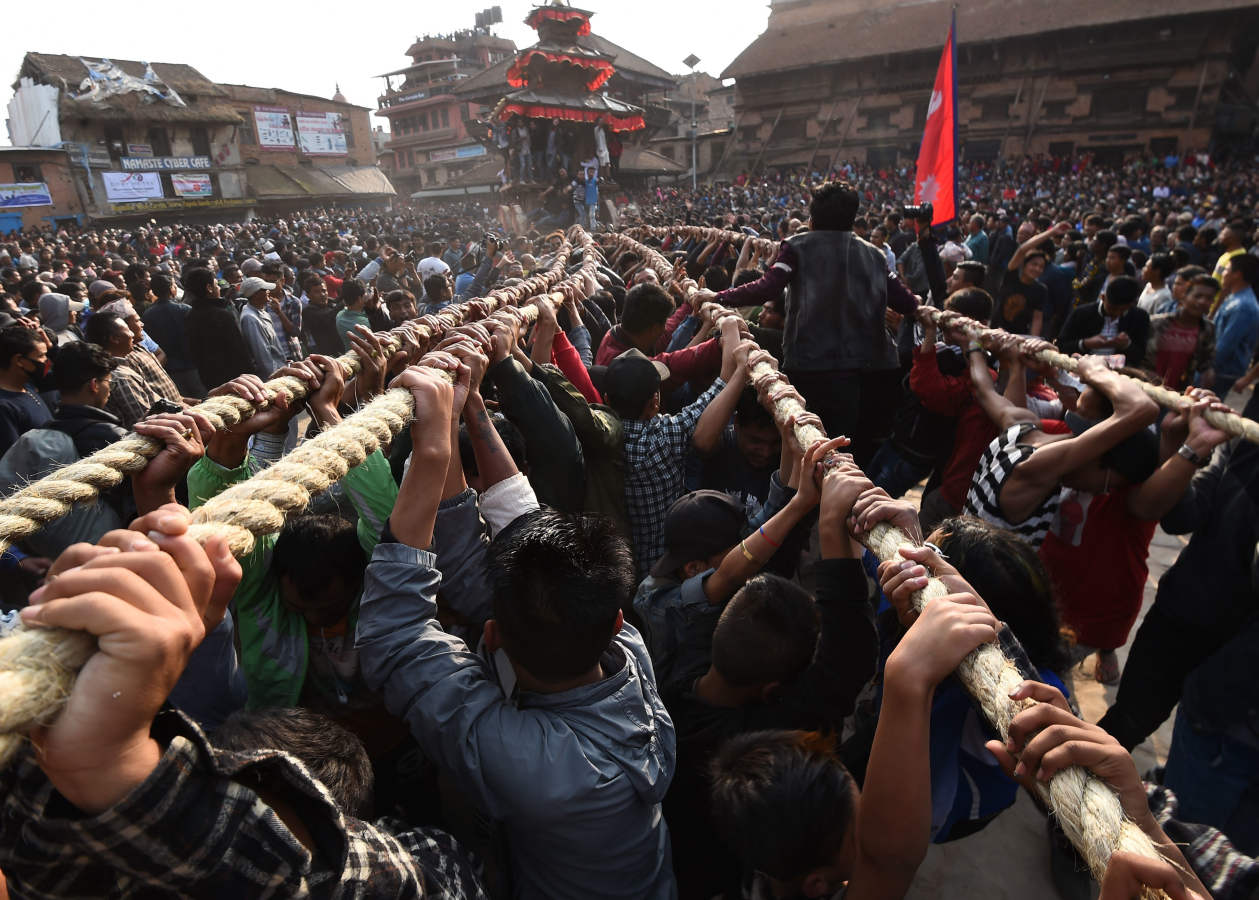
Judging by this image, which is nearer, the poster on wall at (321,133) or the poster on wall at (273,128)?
the poster on wall at (273,128)

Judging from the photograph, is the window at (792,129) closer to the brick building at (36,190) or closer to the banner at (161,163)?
the banner at (161,163)

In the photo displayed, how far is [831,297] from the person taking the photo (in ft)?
12.2

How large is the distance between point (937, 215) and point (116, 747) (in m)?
5.64

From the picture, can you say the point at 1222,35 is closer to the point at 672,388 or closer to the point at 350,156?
the point at 672,388

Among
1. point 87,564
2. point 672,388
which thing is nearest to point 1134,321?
point 672,388

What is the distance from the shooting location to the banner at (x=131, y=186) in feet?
111

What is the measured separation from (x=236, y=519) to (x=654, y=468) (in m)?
2.06

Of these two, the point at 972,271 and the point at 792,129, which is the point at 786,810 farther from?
the point at 792,129

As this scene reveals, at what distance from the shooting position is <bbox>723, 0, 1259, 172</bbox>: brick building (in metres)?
28.6

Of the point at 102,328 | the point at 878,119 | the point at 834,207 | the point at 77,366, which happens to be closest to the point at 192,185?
the point at 878,119

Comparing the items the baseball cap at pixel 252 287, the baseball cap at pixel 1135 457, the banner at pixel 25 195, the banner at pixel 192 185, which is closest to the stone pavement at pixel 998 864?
the baseball cap at pixel 1135 457

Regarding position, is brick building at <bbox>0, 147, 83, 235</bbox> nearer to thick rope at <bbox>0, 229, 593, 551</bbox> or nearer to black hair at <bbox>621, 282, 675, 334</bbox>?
black hair at <bbox>621, 282, 675, 334</bbox>

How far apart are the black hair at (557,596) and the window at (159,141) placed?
4867 centimetres

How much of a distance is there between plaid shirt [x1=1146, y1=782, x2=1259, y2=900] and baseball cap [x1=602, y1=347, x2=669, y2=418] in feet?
7.67
